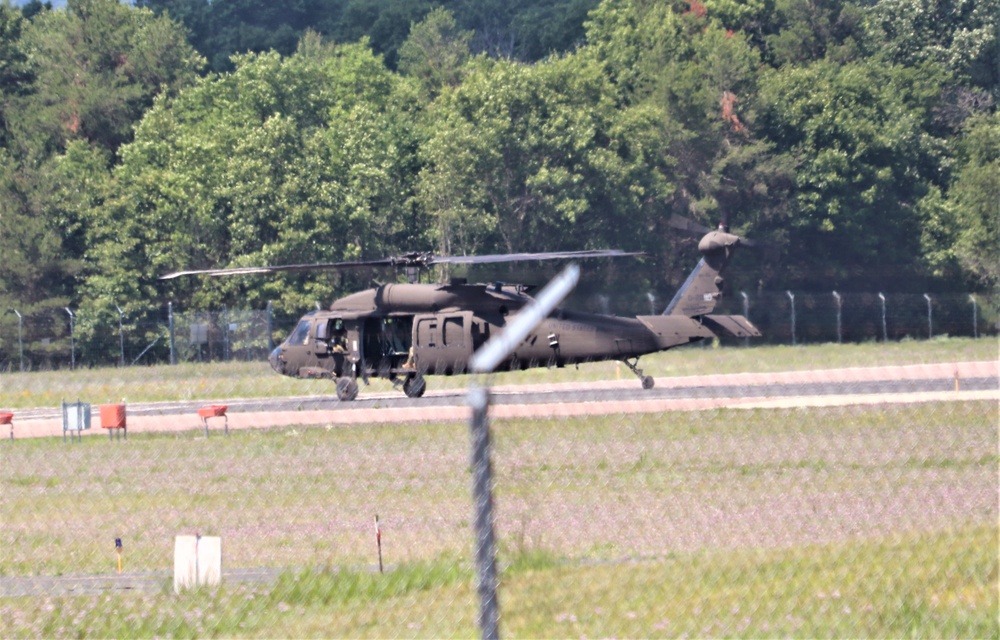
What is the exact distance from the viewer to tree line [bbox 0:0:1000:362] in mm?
48250

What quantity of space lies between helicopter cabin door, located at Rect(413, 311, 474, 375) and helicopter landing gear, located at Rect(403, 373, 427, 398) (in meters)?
0.86

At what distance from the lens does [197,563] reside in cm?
977

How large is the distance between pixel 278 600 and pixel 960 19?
59.8m

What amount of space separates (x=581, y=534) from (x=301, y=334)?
19.0 meters

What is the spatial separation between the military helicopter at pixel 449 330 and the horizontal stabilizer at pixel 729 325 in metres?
0.03

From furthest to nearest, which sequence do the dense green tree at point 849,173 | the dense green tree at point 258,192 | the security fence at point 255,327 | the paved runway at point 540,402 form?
1. the dense green tree at point 849,173
2. the dense green tree at point 258,192
3. the security fence at point 255,327
4. the paved runway at point 540,402

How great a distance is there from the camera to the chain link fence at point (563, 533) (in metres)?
8.12

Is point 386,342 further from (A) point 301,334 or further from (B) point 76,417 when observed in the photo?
(B) point 76,417

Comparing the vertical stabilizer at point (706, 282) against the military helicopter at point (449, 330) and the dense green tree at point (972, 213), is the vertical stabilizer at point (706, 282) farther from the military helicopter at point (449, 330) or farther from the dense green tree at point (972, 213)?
the dense green tree at point (972, 213)

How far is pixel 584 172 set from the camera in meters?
50.9

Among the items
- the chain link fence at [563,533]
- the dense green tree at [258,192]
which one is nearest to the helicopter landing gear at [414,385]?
the chain link fence at [563,533]

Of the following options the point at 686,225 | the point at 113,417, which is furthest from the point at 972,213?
the point at 113,417

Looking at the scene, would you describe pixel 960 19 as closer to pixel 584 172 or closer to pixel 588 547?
pixel 584 172

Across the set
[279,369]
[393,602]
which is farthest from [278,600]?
[279,369]
